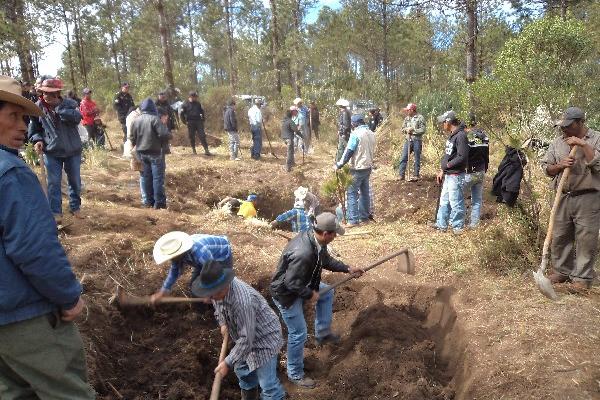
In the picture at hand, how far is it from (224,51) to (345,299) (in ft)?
123

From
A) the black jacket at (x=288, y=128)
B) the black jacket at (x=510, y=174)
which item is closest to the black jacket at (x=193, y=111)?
the black jacket at (x=288, y=128)

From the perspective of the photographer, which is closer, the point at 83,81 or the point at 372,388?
the point at 372,388

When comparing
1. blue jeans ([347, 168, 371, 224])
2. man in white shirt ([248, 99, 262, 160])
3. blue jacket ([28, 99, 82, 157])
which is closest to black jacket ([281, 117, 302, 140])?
man in white shirt ([248, 99, 262, 160])

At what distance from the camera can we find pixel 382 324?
477cm

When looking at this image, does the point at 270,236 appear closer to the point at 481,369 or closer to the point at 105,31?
the point at 481,369

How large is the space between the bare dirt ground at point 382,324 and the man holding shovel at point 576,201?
0.38 metres

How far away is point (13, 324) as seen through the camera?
225cm

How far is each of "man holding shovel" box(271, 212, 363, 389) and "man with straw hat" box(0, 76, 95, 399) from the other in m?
1.83

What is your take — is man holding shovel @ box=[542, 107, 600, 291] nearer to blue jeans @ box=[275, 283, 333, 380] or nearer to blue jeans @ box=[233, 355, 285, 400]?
blue jeans @ box=[275, 283, 333, 380]

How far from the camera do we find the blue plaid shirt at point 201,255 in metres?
3.84

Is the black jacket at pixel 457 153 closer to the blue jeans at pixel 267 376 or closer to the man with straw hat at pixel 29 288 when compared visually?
the blue jeans at pixel 267 376

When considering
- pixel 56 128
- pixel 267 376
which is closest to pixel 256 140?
pixel 56 128

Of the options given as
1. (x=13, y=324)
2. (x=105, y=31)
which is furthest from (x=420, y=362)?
(x=105, y=31)

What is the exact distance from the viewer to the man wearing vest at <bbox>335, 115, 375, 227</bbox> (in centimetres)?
768
